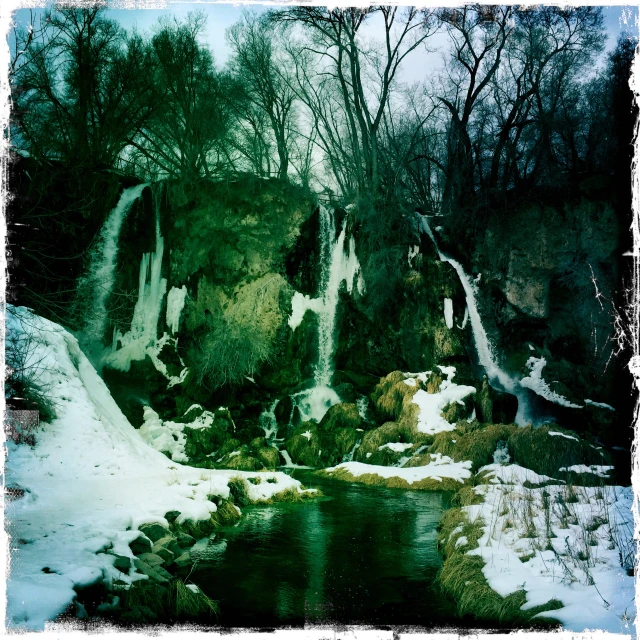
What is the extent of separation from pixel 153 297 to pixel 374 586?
1511cm

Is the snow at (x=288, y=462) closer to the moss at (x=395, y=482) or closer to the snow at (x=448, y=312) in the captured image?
the moss at (x=395, y=482)

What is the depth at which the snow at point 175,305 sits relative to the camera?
61.7 feet

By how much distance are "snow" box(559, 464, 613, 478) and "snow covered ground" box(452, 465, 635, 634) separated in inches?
119

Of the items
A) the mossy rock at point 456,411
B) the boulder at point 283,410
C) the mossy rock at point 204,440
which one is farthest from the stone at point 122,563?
the boulder at point 283,410

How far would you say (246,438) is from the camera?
15477 millimetres

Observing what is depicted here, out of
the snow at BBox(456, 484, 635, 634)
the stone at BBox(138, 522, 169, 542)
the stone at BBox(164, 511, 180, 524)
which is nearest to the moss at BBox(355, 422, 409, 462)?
the snow at BBox(456, 484, 635, 634)

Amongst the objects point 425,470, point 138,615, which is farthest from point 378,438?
point 138,615

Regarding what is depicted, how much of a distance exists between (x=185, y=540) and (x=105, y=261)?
524 inches

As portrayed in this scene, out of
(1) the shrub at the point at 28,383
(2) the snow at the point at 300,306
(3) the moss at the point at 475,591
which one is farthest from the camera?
(2) the snow at the point at 300,306

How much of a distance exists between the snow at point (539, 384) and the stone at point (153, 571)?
14041mm

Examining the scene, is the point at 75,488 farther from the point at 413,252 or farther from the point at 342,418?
the point at 413,252

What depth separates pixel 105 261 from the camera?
1792 cm

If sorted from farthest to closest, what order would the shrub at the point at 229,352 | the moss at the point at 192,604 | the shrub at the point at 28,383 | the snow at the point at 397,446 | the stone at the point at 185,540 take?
the shrub at the point at 229,352 → the snow at the point at 397,446 → the shrub at the point at 28,383 → the stone at the point at 185,540 → the moss at the point at 192,604

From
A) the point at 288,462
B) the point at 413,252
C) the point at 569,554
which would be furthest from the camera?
the point at 413,252
